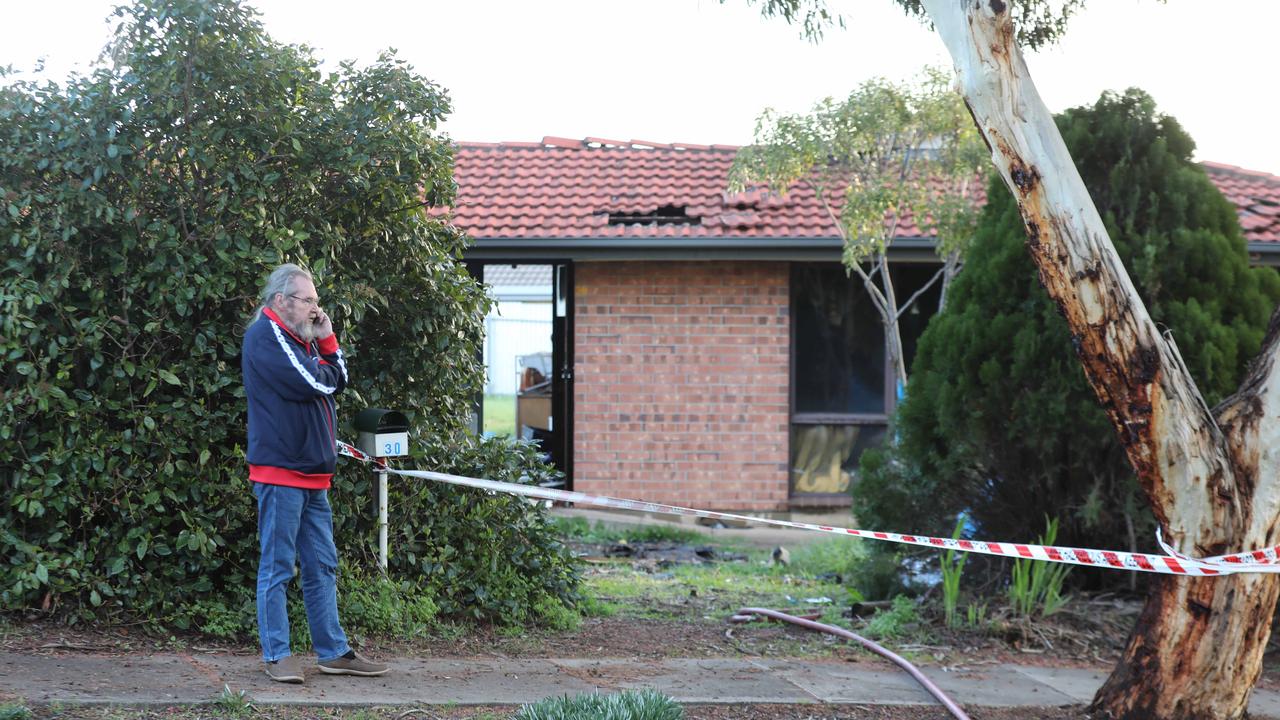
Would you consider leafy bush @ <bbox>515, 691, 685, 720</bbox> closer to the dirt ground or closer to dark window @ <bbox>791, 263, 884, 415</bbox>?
the dirt ground

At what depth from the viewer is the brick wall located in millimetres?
12750

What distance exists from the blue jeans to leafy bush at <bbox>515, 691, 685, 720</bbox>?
1174 mm

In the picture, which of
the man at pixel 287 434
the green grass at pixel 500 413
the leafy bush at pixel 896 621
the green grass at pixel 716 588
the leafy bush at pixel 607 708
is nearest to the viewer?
the leafy bush at pixel 607 708

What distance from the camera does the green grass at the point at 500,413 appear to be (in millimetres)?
21031

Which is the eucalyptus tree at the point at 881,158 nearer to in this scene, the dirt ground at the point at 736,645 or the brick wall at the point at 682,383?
the brick wall at the point at 682,383

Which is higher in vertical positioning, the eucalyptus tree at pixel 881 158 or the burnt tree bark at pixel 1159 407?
the eucalyptus tree at pixel 881 158

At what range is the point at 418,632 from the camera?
238 inches

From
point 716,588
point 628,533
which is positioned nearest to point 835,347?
point 628,533

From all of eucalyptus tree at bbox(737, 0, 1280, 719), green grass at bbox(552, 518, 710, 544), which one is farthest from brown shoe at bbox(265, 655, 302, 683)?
green grass at bbox(552, 518, 710, 544)

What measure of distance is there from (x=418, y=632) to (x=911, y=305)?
8.41 metres

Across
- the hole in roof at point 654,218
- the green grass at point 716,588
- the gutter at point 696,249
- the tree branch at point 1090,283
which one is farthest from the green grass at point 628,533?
the tree branch at point 1090,283

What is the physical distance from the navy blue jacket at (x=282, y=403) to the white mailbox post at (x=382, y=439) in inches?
28.3

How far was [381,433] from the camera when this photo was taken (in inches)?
228

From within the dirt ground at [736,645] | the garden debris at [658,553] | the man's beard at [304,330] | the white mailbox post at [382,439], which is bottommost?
the garden debris at [658,553]
